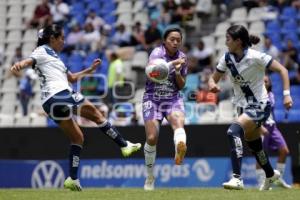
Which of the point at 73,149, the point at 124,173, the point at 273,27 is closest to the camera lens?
the point at 73,149

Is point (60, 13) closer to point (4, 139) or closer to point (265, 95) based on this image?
point (4, 139)

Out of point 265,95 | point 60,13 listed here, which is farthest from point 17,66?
point 60,13

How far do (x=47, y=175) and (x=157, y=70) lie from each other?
8602 millimetres

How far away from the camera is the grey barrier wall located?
730 inches

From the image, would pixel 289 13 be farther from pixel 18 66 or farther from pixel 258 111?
pixel 18 66

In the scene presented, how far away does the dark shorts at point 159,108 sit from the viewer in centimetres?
1276

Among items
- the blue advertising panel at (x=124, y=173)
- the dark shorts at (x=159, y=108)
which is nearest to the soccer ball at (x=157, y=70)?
the dark shorts at (x=159, y=108)

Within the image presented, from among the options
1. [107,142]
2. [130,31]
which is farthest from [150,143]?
[130,31]

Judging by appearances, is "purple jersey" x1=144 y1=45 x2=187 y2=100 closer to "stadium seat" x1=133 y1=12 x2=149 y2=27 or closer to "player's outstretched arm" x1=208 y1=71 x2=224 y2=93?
"player's outstretched arm" x1=208 y1=71 x2=224 y2=93

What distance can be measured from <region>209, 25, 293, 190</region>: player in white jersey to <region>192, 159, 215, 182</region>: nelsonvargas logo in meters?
6.61

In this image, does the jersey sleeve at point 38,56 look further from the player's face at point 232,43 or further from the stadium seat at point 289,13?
the stadium seat at point 289,13

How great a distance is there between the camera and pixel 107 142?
65.5ft

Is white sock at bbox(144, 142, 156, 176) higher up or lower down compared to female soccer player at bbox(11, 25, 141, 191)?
lower down

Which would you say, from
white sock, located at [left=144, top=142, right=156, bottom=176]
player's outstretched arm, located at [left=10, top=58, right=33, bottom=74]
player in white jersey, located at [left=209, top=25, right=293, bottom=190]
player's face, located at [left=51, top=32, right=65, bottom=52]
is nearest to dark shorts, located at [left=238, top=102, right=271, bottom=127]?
player in white jersey, located at [left=209, top=25, right=293, bottom=190]
